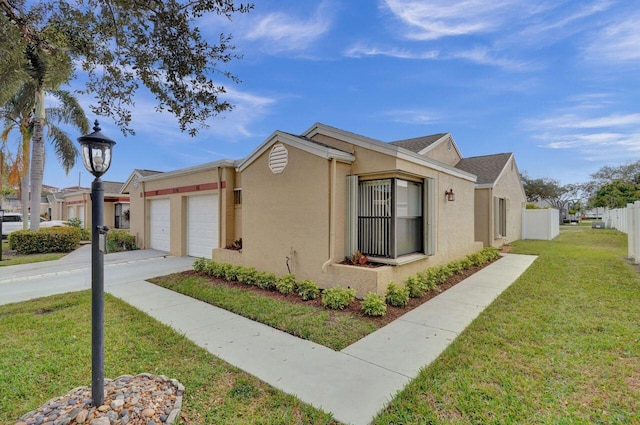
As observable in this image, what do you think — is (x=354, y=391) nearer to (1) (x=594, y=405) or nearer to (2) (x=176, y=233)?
(1) (x=594, y=405)

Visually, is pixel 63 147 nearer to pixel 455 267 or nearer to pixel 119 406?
pixel 119 406

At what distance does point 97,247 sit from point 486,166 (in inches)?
674

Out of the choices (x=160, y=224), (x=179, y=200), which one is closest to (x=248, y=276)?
(x=179, y=200)

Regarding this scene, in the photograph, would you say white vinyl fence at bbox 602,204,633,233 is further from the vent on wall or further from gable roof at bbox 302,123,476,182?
the vent on wall

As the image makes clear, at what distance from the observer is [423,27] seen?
7.36 m

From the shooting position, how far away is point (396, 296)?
5848 mm

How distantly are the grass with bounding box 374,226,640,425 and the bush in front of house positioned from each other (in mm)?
16633

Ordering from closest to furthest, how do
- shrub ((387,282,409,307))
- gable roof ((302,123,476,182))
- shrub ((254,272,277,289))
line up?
shrub ((387,282,409,307))
gable roof ((302,123,476,182))
shrub ((254,272,277,289))

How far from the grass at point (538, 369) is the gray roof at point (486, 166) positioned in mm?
8935

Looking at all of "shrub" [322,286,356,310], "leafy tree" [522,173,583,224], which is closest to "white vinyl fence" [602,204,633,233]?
"leafy tree" [522,173,583,224]

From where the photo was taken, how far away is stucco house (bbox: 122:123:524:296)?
647 centimetres

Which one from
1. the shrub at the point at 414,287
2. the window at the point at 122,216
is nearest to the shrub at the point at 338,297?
the shrub at the point at 414,287

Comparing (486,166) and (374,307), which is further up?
(486,166)

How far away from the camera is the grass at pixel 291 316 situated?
14.8 ft
